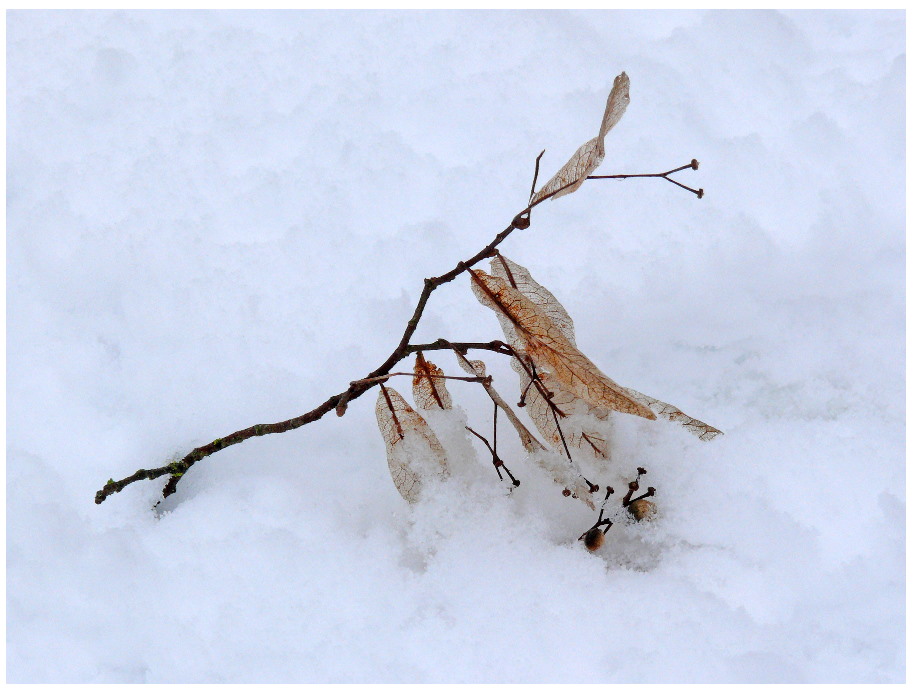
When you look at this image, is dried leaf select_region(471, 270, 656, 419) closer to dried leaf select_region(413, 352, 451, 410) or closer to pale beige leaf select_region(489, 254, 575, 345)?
pale beige leaf select_region(489, 254, 575, 345)

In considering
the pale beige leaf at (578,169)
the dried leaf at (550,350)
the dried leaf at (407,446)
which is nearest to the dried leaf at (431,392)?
the dried leaf at (407,446)

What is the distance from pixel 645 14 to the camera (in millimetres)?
1417

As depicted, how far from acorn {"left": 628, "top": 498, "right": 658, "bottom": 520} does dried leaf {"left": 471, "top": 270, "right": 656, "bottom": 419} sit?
199mm

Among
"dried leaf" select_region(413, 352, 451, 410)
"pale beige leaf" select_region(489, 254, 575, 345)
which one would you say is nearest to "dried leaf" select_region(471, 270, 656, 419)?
"pale beige leaf" select_region(489, 254, 575, 345)

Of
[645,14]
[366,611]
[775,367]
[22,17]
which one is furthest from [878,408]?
[22,17]

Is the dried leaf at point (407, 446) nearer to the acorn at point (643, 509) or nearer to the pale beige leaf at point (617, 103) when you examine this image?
the acorn at point (643, 509)

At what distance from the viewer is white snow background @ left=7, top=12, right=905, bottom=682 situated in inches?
31.4

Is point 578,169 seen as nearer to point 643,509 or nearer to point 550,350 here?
point 550,350

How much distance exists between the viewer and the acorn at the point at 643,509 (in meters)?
0.87

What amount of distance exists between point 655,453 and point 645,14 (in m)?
0.94

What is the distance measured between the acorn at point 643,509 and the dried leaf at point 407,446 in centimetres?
24

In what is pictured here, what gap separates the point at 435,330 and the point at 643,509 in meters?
0.37

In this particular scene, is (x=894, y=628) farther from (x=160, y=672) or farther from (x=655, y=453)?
(x=160, y=672)

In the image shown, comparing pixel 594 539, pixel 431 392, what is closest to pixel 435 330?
pixel 431 392
